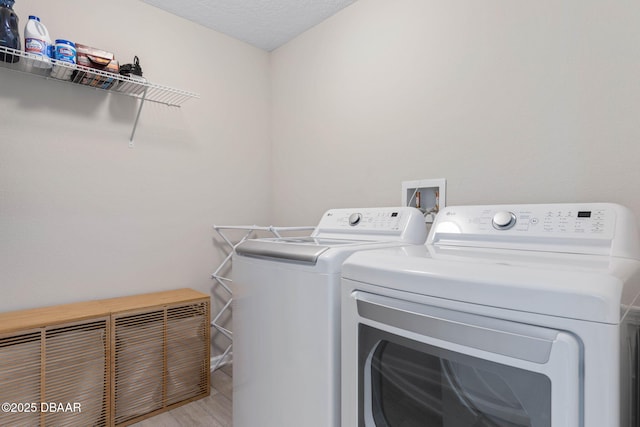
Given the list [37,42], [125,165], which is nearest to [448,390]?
[125,165]

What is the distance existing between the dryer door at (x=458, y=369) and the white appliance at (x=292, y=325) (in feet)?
0.45

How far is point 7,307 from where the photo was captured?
168 cm

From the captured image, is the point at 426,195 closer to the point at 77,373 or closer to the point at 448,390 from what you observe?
the point at 448,390

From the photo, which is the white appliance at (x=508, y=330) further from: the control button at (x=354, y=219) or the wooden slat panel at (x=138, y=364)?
the wooden slat panel at (x=138, y=364)

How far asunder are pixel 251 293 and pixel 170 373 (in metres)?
1.00

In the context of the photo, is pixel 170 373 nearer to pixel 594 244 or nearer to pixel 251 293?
pixel 251 293

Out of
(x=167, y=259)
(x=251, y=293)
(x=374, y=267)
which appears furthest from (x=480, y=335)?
(x=167, y=259)

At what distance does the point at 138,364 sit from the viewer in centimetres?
182

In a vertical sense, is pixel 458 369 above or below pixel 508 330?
below

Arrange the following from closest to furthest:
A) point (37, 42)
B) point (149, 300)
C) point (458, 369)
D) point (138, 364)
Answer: point (458, 369) < point (37, 42) < point (138, 364) < point (149, 300)

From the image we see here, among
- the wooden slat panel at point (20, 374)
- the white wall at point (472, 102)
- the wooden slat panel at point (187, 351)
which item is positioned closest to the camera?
the white wall at point (472, 102)

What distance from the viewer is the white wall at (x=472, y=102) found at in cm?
121

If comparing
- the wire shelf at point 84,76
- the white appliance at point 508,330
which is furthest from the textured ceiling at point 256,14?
the white appliance at point 508,330

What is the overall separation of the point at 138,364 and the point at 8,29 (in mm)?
1722
